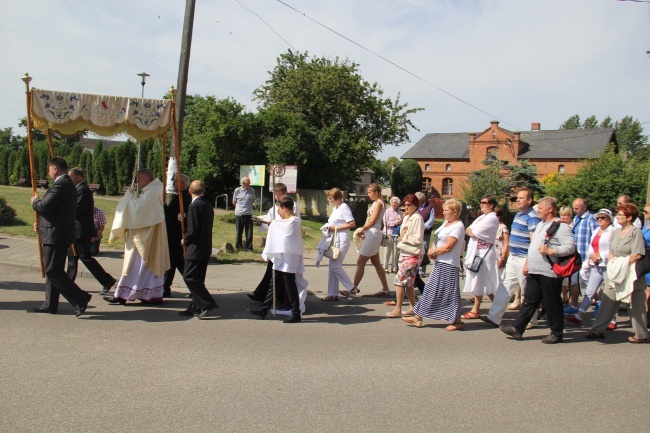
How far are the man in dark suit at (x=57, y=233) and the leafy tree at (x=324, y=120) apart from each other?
21.0m

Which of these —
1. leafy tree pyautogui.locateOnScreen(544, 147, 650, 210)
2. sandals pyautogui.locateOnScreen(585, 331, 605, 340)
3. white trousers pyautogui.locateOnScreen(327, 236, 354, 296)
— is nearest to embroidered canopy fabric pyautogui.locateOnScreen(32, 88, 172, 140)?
white trousers pyautogui.locateOnScreen(327, 236, 354, 296)

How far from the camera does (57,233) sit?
6824 millimetres

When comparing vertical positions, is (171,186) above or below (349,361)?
above

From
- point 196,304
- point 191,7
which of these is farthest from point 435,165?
point 196,304

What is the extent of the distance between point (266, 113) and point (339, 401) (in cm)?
2552

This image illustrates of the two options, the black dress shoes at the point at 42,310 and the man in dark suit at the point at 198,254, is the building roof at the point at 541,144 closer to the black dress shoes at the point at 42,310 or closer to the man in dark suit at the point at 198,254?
the man in dark suit at the point at 198,254

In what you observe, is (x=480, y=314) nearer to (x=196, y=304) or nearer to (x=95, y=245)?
(x=196, y=304)

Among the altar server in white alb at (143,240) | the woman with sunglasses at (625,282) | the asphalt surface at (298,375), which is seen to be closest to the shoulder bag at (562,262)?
the woman with sunglasses at (625,282)

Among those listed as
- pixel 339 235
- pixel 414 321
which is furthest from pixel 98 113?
pixel 414 321

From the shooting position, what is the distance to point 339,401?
4.59 meters

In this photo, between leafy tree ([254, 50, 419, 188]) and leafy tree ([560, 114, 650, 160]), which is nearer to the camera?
leafy tree ([254, 50, 419, 188])

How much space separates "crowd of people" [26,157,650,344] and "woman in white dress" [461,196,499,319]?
15 millimetres

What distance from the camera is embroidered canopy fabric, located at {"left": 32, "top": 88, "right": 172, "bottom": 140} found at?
773 centimetres

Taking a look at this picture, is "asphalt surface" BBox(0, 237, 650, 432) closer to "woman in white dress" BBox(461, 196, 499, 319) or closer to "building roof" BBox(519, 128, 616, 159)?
"woman in white dress" BBox(461, 196, 499, 319)
